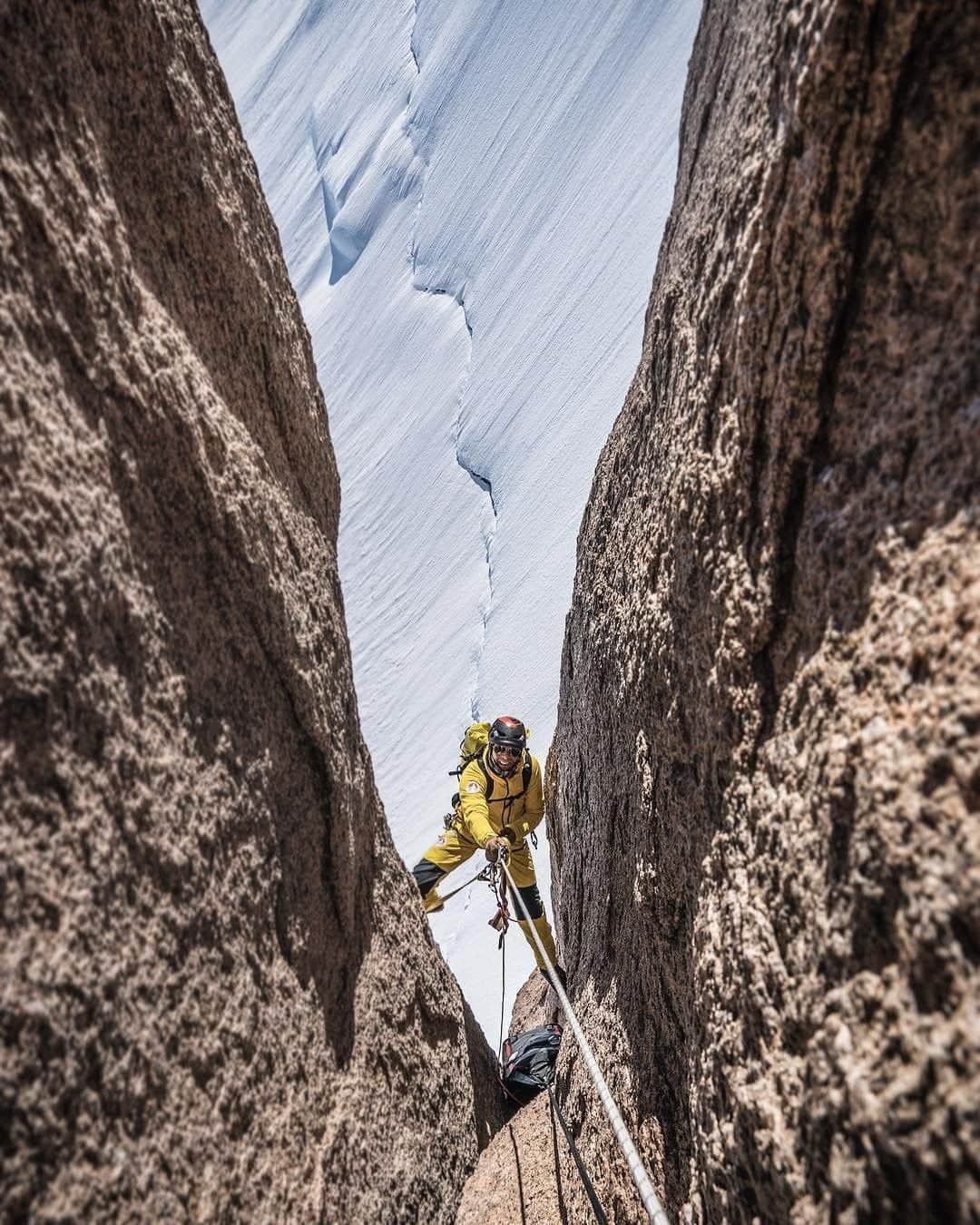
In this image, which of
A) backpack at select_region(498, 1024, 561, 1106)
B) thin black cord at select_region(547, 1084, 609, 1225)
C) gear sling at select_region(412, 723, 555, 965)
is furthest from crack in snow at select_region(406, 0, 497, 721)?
thin black cord at select_region(547, 1084, 609, 1225)

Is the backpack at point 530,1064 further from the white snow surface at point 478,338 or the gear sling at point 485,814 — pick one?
the white snow surface at point 478,338

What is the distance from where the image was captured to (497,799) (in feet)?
14.4

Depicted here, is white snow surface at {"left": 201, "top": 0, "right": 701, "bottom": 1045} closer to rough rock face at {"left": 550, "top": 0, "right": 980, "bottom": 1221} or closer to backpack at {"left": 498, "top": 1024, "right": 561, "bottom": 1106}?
backpack at {"left": 498, "top": 1024, "right": 561, "bottom": 1106}

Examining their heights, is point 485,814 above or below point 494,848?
above

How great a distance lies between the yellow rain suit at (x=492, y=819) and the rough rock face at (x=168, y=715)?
159cm

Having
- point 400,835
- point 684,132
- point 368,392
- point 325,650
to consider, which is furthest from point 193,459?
point 368,392

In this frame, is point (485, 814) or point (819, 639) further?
point (485, 814)

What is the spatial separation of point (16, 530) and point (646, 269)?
52.0 feet

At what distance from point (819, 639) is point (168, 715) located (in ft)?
4.35

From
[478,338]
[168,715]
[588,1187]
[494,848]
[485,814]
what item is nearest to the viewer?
[168,715]

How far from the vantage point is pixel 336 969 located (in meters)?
2.26

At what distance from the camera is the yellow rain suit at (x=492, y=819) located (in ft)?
13.9

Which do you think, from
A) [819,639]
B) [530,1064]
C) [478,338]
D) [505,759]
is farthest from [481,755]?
[478,338]

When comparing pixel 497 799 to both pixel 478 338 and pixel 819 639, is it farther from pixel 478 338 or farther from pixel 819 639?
pixel 478 338
